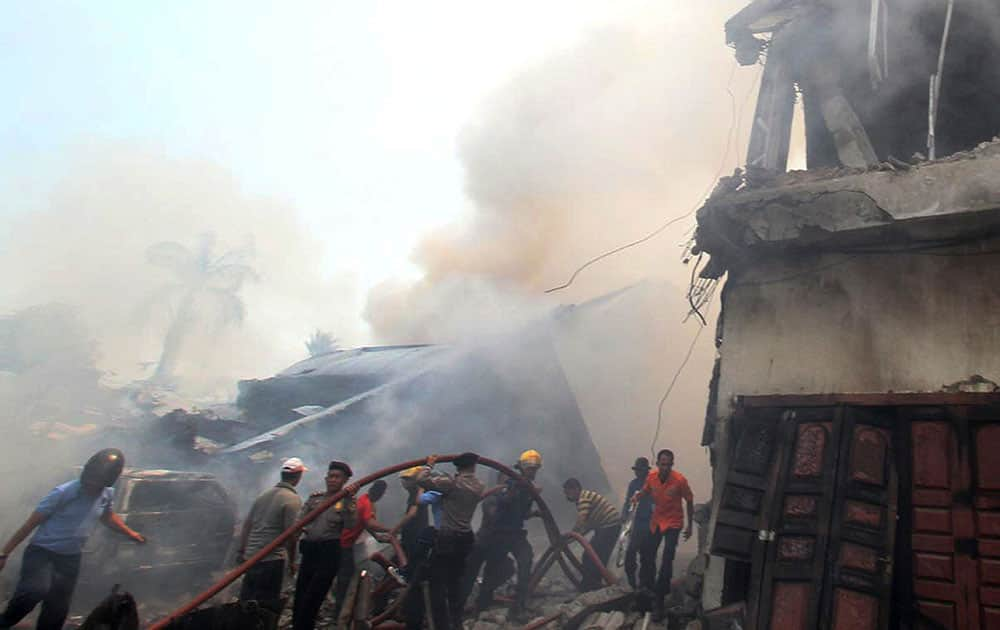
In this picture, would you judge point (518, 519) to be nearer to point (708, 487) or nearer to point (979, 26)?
point (979, 26)

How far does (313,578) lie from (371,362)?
12045 mm

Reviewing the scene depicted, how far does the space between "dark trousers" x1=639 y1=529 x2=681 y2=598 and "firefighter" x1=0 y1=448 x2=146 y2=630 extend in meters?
4.93

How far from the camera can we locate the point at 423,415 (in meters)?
12.1

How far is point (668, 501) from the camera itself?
654 centimetres

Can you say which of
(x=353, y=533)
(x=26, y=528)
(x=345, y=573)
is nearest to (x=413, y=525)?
(x=345, y=573)

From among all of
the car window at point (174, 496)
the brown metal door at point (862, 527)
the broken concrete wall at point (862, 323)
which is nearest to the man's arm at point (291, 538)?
the car window at point (174, 496)

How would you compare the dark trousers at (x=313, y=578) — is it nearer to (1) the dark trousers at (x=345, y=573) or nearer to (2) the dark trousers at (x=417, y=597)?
(2) the dark trousers at (x=417, y=597)

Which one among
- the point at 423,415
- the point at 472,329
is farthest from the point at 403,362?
the point at 423,415

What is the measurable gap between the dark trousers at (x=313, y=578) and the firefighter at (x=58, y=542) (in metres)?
1.24

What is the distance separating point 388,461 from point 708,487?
875cm

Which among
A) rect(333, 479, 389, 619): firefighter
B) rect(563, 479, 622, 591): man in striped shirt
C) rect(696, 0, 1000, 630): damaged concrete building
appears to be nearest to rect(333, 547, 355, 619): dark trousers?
rect(333, 479, 389, 619): firefighter

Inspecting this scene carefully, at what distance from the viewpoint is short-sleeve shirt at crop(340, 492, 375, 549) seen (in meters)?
5.10

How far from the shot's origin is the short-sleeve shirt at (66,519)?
4.25 m

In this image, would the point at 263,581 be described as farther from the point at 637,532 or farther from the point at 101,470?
the point at 637,532
